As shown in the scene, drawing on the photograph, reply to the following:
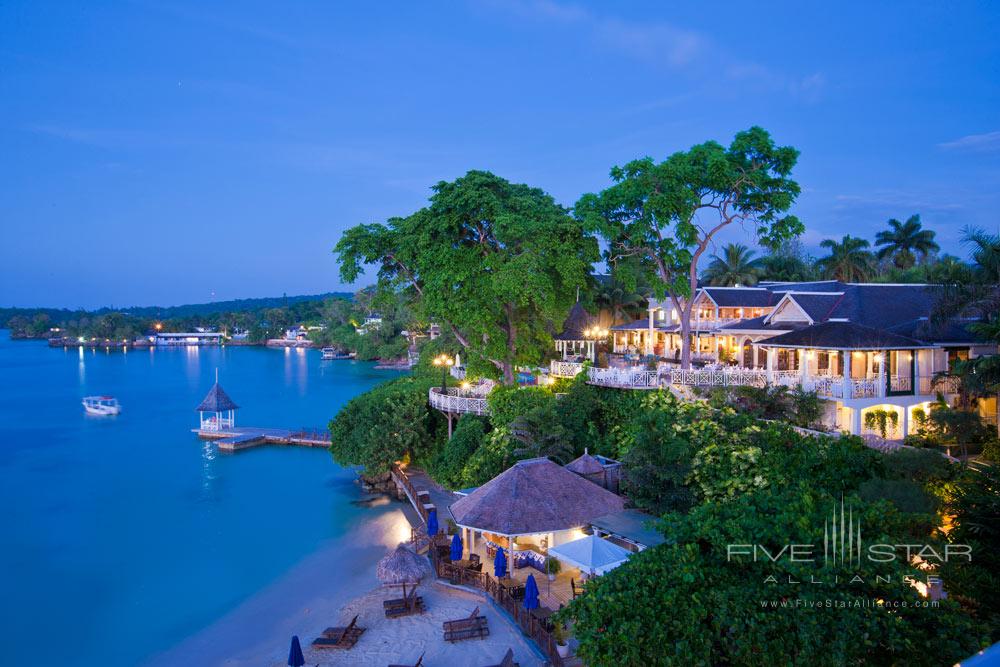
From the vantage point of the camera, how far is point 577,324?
35688 millimetres

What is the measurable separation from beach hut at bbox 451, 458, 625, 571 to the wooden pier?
71.6 ft

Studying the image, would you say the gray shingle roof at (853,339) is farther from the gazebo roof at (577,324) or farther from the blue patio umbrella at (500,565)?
the gazebo roof at (577,324)

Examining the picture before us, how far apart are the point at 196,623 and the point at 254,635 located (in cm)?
222

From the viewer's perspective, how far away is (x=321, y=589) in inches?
645

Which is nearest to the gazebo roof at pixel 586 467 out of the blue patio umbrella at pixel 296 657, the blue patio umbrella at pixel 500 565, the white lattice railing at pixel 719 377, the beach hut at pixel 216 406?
the blue patio umbrella at pixel 500 565

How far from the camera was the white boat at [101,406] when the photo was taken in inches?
1817

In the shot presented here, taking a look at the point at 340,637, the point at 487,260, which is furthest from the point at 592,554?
the point at 487,260

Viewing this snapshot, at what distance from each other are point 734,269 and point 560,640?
1457 inches

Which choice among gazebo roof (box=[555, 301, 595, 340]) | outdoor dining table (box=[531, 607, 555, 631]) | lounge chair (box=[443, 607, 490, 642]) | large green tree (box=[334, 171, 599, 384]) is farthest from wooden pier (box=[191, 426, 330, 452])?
outdoor dining table (box=[531, 607, 555, 631])

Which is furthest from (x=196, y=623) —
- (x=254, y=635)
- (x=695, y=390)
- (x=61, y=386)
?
(x=61, y=386)

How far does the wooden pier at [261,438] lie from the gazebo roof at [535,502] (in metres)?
22.0

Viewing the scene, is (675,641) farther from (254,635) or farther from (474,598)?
(254,635)

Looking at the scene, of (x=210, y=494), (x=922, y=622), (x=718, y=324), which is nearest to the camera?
(x=922, y=622)

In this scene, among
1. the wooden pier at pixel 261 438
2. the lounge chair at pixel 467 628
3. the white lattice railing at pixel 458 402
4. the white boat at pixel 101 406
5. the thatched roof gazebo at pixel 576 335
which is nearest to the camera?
the lounge chair at pixel 467 628
